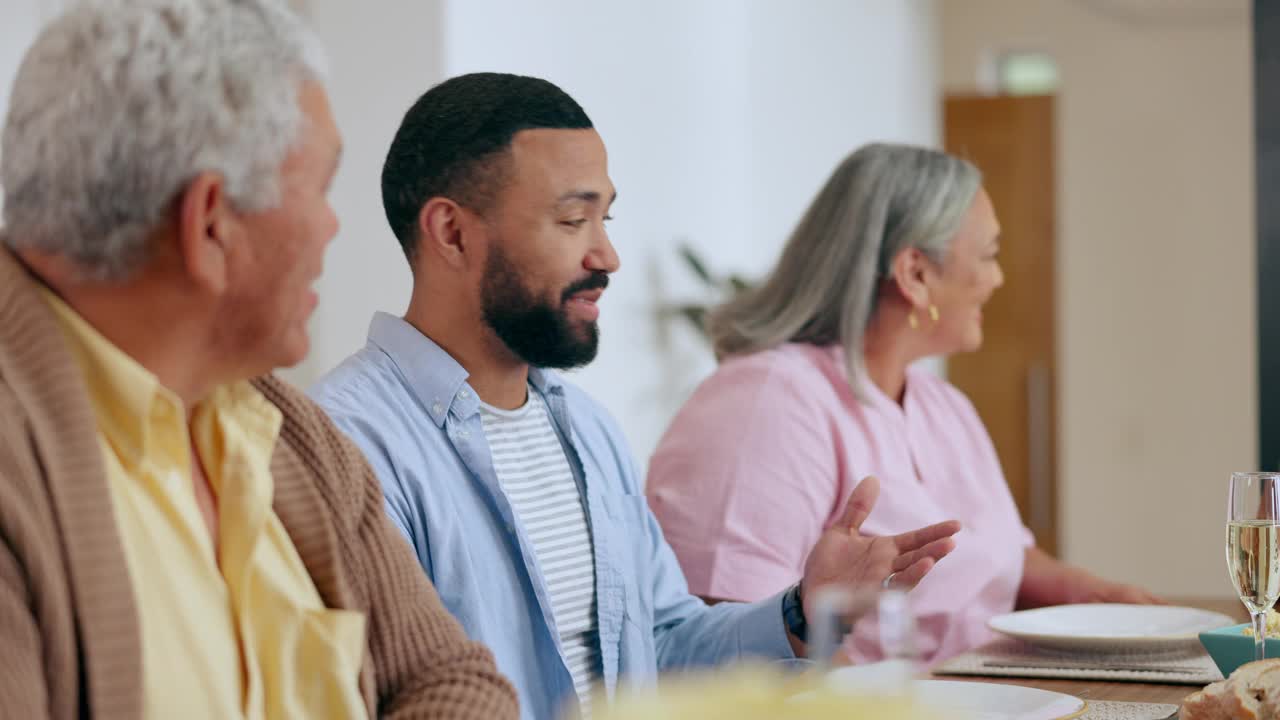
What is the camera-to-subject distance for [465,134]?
1670 millimetres

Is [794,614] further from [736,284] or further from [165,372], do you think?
[736,284]

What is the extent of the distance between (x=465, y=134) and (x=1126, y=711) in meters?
0.95

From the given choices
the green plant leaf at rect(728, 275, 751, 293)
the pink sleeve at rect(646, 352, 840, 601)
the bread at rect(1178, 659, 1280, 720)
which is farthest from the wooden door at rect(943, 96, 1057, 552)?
the bread at rect(1178, 659, 1280, 720)

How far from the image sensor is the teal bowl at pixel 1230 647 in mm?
1425

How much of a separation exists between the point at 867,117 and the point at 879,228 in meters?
3.14

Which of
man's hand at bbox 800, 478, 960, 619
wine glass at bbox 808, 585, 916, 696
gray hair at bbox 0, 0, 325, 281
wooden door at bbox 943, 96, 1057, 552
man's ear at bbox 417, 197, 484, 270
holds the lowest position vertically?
wooden door at bbox 943, 96, 1057, 552

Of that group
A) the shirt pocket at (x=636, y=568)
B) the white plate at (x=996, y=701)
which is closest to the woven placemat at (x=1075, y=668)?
the white plate at (x=996, y=701)

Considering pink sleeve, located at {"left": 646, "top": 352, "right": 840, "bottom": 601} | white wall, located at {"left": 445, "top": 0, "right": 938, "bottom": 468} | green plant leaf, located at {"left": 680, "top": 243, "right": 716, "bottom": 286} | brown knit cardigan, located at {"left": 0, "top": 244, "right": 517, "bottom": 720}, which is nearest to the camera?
brown knit cardigan, located at {"left": 0, "top": 244, "right": 517, "bottom": 720}

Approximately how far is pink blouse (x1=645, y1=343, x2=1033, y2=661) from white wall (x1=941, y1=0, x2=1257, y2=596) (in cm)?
407

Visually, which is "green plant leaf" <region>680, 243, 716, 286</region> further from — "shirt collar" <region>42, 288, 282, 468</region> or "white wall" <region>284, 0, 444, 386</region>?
"shirt collar" <region>42, 288, 282, 468</region>

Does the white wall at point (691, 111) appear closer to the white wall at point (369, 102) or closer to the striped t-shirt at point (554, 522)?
the white wall at point (369, 102)

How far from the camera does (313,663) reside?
3.44ft

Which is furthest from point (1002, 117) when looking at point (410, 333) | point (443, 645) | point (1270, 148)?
point (443, 645)

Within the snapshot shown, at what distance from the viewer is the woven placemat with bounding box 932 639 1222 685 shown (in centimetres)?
162
